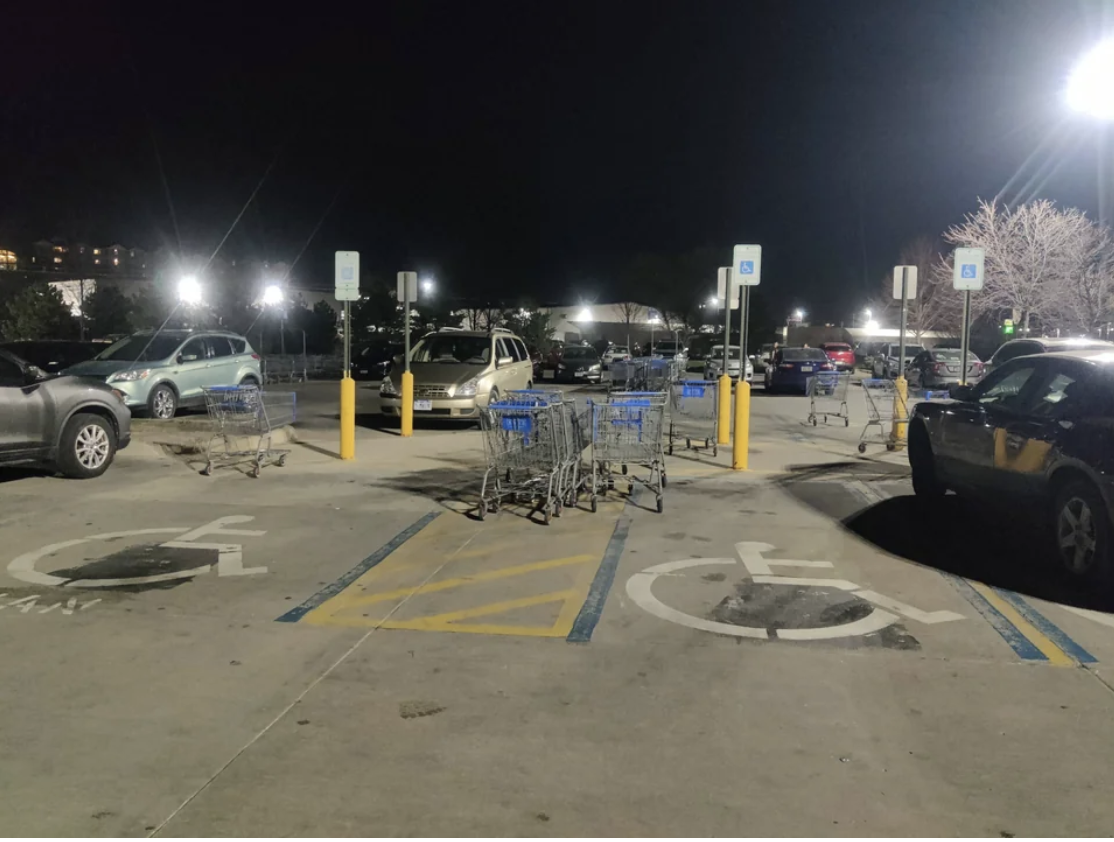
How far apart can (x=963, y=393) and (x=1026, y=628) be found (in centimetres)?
372

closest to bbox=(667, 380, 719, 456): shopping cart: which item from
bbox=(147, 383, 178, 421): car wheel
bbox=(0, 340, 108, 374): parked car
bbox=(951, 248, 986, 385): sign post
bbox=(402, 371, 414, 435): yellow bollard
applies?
bbox=(951, 248, 986, 385): sign post

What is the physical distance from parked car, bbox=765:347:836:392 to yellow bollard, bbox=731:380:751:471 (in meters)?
16.8

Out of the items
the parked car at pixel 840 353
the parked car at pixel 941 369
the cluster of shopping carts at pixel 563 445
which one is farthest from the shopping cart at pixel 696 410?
the parked car at pixel 840 353

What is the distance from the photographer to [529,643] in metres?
5.28

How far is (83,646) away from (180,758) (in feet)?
5.80

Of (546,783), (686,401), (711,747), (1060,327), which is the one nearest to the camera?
(546,783)

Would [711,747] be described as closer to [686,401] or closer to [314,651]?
[314,651]

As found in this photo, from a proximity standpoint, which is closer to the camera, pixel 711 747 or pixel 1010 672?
pixel 711 747

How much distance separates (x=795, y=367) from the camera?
28.0m

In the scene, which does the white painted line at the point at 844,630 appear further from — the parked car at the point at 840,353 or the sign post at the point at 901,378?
the parked car at the point at 840,353

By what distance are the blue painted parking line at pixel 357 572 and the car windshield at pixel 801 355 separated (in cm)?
2155

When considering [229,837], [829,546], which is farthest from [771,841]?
[829,546]

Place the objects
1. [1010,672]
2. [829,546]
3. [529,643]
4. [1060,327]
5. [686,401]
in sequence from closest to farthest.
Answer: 1. [1010,672]
2. [529,643]
3. [829,546]
4. [686,401]
5. [1060,327]

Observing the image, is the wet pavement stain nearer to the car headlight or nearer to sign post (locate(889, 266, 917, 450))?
the car headlight
